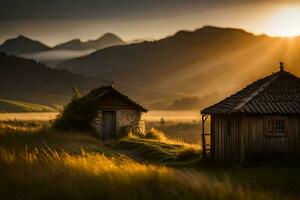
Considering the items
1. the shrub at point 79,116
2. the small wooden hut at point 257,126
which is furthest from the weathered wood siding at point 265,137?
the shrub at point 79,116

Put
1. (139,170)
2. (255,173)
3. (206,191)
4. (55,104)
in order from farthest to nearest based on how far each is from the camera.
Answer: (55,104) → (255,173) → (139,170) → (206,191)

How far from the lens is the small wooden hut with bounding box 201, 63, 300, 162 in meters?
24.7

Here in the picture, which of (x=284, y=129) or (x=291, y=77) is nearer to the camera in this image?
(x=284, y=129)

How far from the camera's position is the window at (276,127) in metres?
25.0

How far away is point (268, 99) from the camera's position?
25828 millimetres

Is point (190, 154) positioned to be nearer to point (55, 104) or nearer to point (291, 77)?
point (291, 77)

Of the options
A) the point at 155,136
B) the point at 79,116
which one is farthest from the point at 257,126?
the point at 79,116

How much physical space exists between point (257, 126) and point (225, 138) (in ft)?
5.64

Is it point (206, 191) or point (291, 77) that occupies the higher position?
point (291, 77)

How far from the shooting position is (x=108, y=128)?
4375cm

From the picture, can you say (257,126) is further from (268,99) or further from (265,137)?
(268,99)

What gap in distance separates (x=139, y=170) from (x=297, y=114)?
15.1m

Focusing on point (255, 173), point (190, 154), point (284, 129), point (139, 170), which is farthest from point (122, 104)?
point (139, 170)

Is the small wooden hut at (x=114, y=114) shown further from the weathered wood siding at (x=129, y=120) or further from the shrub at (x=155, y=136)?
the shrub at (x=155, y=136)
